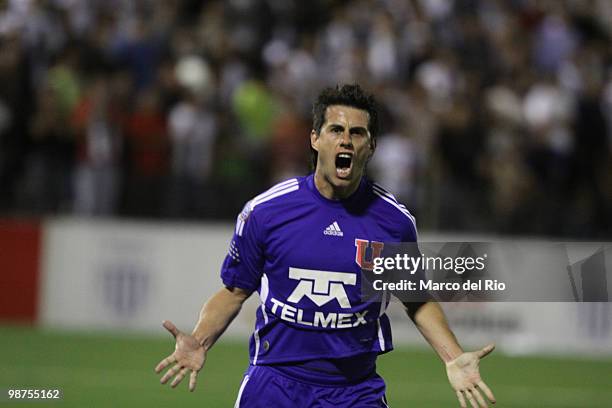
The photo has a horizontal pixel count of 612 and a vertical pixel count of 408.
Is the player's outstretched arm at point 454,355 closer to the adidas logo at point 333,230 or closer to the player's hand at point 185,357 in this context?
the adidas logo at point 333,230

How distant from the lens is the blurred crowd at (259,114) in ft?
49.9

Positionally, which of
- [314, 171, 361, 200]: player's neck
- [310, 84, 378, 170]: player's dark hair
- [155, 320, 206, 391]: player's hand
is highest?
[310, 84, 378, 170]: player's dark hair

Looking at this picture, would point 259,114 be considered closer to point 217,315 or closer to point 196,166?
point 196,166

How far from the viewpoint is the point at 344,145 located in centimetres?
586

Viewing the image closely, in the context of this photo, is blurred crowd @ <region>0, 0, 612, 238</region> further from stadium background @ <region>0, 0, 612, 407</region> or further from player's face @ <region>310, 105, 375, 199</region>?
player's face @ <region>310, 105, 375, 199</region>

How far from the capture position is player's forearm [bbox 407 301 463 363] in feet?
19.6

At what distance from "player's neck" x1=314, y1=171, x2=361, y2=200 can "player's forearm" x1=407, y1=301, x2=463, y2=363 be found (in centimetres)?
69

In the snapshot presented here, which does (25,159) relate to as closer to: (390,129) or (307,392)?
(390,129)

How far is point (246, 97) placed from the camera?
639 inches

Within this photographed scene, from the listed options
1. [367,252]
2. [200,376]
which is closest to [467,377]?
[367,252]

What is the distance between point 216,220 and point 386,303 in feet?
32.0

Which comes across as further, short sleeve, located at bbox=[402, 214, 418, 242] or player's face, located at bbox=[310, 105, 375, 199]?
short sleeve, located at bbox=[402, 214, 418, 242]

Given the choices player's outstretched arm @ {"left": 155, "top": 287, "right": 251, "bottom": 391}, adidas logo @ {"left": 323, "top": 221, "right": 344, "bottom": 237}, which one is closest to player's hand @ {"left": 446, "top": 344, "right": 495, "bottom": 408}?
adidas logo @ {"left": 323, "top": 221, "right": 344, "bottom": 237}

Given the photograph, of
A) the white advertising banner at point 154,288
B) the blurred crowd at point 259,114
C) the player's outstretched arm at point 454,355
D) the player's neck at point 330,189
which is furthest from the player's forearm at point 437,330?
the white advertising banner at point 154,288
